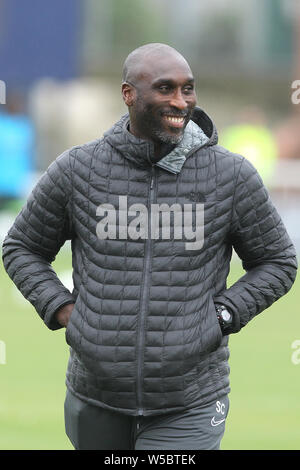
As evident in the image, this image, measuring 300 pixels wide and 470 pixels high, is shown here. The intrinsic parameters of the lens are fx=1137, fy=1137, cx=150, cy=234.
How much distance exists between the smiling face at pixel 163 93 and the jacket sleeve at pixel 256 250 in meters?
0.36

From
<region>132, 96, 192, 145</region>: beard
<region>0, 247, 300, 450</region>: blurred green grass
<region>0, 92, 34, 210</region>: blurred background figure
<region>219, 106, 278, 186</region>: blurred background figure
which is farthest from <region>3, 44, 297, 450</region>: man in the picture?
<region>219, 106, 278, 186</region>: blurred background figure

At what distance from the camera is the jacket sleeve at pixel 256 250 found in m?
4.52

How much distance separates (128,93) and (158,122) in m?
0.18

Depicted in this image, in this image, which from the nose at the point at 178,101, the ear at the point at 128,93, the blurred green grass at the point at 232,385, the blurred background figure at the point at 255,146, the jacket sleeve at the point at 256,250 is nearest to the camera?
the nose at the point at 178,101

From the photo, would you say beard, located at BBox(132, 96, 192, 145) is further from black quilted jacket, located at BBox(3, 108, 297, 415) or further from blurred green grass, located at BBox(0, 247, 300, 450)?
blurred green grass, located at BBox(0, 247, 300, 450)

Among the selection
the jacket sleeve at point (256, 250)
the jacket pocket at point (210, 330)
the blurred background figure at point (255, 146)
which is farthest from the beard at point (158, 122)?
the blurred background figure at point (255, 146)

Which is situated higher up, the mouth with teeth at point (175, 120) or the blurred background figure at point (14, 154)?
the blurred background figure at point (14, 154)

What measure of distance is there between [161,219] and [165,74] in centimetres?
56

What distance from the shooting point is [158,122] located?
4363 mm

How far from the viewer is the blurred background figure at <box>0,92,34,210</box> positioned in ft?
61.1

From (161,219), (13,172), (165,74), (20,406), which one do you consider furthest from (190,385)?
(13,172)

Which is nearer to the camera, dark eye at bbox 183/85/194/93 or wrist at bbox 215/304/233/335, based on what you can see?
dark eye at bbox 183/85/194/93

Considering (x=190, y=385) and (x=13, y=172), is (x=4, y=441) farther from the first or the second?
(x=13, y=172)

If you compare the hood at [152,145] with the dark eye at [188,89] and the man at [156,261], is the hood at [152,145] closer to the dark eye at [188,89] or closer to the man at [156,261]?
the man at [156,261]
